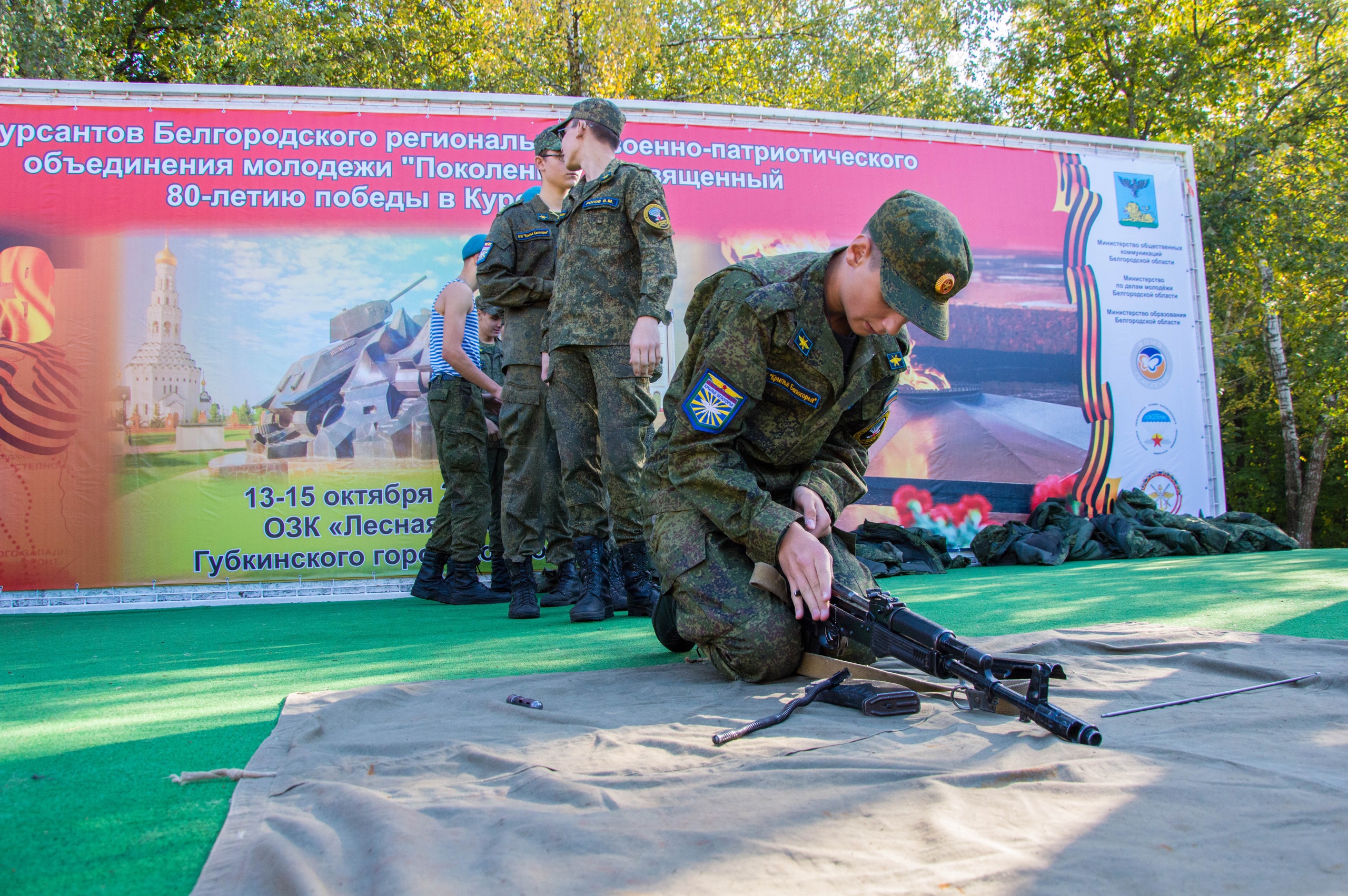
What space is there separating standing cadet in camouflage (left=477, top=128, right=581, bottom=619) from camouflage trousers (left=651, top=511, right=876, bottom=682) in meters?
1.79

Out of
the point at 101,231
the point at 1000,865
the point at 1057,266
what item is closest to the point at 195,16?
the point at 101,231

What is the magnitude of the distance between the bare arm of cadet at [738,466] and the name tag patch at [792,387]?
49 mm

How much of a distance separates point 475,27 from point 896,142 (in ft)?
36.1

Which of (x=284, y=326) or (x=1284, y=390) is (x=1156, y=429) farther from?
(x=1284, y=390)

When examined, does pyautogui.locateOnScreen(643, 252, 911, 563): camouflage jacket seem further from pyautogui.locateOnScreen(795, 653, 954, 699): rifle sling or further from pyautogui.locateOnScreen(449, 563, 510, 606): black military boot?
pyautogui.locateOnScreen(449, 563, 510, 606): black military boot

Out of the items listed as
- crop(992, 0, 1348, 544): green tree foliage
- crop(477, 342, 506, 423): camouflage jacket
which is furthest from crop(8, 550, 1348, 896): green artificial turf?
crop(992, 0, 1348, 544): green tree foliage

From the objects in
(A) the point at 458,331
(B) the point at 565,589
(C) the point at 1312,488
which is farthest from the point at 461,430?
(C) the point at 1312,488

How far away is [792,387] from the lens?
89.5 inches

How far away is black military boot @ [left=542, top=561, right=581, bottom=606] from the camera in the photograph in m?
4.32

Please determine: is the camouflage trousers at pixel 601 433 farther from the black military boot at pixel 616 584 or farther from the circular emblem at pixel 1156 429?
the circular emblem at pixel 1156 429

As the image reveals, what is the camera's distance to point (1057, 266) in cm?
661

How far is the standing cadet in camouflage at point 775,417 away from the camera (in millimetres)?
2008

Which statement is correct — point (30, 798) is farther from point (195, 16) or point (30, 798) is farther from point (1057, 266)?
point (195, 16)

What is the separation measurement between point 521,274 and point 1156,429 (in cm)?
517
